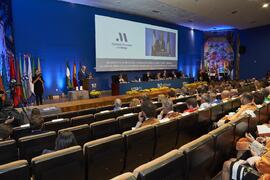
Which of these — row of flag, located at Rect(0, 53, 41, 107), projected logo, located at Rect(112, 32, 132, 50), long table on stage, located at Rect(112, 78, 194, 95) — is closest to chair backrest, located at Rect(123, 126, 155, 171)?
row of flag, located at Rect(0, 53, 41, 107)

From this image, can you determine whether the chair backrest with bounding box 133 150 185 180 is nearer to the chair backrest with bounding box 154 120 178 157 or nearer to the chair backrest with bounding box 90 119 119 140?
the chair backrest with bounding box 154 120 178 157

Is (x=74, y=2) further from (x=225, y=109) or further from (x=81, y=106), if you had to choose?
(x=225, y=109)

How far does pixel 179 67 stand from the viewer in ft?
A: 51.9

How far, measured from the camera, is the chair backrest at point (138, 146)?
2.51m

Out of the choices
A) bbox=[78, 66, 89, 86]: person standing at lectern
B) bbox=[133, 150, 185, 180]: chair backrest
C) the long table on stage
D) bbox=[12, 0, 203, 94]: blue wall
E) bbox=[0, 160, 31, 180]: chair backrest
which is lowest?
bbox=[0, 160, 31, 180]: chair backrest

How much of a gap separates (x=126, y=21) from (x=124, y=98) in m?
4.30

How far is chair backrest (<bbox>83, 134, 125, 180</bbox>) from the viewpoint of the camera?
211cm

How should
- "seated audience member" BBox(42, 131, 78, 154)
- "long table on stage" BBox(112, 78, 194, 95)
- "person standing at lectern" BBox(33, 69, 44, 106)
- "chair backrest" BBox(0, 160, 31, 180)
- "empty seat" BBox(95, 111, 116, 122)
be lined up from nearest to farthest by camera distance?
"chair backrest" BBox(0, 160, 31, 180), "seated audience member" BBox(42, 131, 78, 154), "empty seat" BBox(95, 111, 116, 122), "person standing at lectern" BBox(33, 69, 44, 106), "long table on stage" BBox(112, 78, 194, 95)

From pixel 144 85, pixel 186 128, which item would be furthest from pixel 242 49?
pixel 186 128

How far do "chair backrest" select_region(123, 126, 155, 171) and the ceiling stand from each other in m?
7.88

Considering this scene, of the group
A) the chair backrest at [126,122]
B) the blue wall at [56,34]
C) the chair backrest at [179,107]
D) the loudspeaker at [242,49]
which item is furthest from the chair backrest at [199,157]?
the loudspeaker at [242,49]

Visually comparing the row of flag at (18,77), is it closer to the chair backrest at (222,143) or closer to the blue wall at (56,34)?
the blue wall at (56,34)

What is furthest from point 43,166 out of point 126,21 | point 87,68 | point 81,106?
point 126,21

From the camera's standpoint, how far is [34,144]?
268 centimetres
